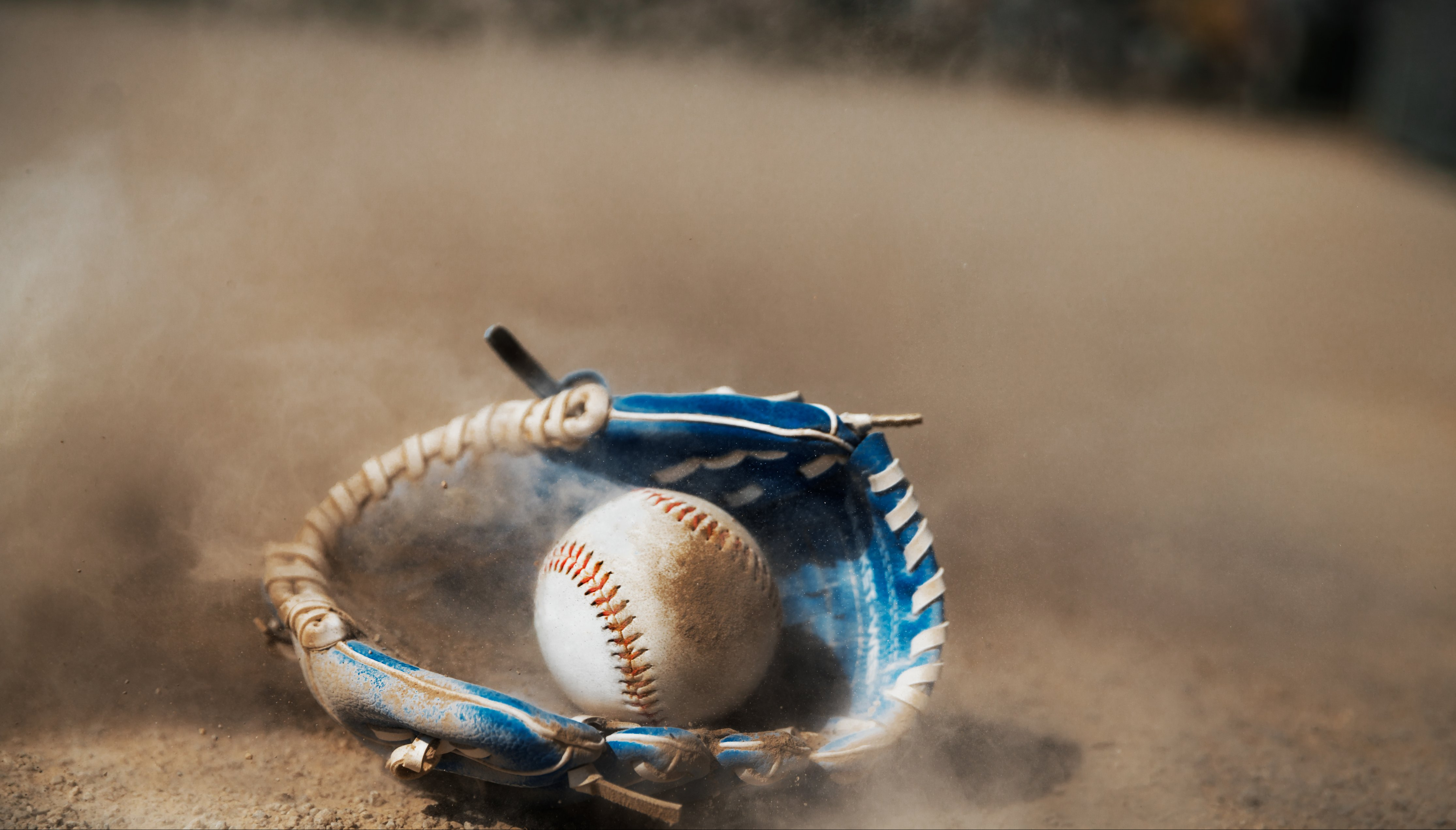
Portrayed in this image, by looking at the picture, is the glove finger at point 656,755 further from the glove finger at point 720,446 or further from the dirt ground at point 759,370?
the glove finger at point 720,446

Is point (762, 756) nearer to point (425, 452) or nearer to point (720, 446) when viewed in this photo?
point (720, 446)

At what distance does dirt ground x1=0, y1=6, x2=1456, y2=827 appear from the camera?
1.83 meters

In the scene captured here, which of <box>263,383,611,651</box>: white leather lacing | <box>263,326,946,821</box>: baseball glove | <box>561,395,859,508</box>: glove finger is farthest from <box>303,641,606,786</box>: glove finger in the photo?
<box>561,395,859,508</box>: glove finger

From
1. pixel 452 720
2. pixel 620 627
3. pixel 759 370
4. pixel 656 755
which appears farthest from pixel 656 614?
pixel 759 370

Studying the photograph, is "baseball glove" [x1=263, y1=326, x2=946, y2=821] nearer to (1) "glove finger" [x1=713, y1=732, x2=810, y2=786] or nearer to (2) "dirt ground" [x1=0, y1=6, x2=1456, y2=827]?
(1) "glove finger" [x1=713, y1=732, x2=810, y2=786]

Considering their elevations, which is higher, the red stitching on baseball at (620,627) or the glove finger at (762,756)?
the red stitching on baseball at (620,627)

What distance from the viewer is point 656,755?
1408 millimetres

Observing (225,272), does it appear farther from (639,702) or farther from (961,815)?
(961,815)

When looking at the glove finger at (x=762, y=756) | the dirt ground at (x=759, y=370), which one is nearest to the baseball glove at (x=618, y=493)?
the glove finger at (x=762, y=756)

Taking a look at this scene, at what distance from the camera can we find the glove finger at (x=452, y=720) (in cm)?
135

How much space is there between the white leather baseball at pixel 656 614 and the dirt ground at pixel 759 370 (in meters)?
0.35

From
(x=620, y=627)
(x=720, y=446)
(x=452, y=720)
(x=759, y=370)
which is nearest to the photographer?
(x=452, y=720)

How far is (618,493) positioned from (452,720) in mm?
585

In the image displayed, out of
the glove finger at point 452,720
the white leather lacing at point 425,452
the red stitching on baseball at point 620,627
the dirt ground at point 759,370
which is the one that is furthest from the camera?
the dirt ground at point 759,370
